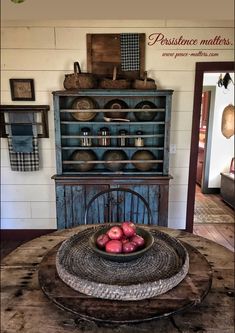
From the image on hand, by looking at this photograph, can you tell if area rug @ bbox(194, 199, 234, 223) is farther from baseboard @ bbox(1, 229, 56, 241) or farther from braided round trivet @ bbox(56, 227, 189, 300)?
braided round trivet @ bbox(56, 227, 189, 300)

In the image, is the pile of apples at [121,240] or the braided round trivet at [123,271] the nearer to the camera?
the braided round trivet at [123,271]

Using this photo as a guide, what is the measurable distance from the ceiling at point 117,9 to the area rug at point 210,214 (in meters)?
2.57

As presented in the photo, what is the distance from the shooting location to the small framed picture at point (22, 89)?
2.79 meters

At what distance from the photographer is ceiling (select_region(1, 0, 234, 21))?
242 centimetres

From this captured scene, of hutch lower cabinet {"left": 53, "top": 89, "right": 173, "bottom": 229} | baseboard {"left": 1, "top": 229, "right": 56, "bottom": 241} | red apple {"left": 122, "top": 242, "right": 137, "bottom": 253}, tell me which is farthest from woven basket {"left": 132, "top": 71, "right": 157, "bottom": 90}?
baseboard {"left": 1, "top": 229, "right": 56, "bottom": 241}

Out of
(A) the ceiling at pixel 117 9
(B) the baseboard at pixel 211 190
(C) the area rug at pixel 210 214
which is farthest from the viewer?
(B) the baseboard at pixel 211 190

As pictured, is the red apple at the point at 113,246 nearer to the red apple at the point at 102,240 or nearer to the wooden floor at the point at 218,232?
the red apple at the point at 102,240

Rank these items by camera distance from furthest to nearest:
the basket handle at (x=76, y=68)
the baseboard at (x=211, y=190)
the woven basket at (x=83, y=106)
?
the baseboard at (x=211, y=190) < the woven basket at (x=83, y=106) < the basket handle at (x=76, y=68)

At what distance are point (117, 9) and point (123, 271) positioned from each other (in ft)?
8.11

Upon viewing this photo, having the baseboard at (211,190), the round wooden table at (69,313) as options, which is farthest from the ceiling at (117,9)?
the baseboard at (211,190)

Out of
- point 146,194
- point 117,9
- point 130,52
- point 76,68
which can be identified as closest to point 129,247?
point 146,194

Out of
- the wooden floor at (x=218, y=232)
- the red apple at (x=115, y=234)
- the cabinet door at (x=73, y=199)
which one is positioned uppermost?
the red apple at (x=115, y=234)

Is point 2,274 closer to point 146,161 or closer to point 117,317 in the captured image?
point 117,317

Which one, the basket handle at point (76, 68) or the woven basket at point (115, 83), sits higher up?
the basket handle at point (76, 68)
